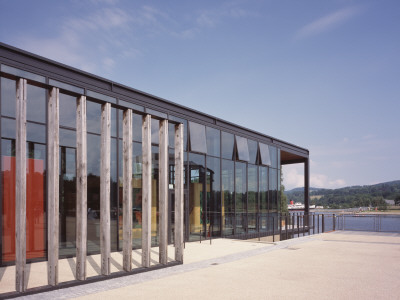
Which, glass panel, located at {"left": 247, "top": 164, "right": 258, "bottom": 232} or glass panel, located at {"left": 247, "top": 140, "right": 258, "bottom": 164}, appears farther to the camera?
glass panel, located at {"left": 247, "top": 140, "right": 258, "bottom": 164}

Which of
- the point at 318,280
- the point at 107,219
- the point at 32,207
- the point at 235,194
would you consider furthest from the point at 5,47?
the point at 235,194

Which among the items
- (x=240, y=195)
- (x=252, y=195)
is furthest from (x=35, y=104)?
(x=252, y=195)

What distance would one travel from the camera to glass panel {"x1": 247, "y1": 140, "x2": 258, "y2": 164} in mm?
19000

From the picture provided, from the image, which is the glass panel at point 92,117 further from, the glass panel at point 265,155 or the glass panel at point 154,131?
the glass panel at point 265,155

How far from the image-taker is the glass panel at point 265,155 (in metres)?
20.0

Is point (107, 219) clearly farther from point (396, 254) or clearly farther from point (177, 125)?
point (396, 254)

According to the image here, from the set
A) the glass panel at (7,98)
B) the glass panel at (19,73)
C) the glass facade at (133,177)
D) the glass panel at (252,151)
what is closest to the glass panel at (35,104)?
the glass facade at (133,177)

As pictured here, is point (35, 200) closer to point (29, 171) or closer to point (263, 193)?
point (29, 171)

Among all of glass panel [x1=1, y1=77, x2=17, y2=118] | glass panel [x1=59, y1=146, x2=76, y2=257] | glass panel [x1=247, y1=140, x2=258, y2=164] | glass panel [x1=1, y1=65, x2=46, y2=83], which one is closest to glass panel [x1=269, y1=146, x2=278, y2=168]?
glass panel [x1=247, y1=140, x2=258, y2=164]

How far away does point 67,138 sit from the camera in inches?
405

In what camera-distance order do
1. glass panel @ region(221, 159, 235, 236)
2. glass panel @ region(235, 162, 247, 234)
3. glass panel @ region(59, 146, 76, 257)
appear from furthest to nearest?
glass panel @ region(235, 162, 247, 234), glass panel @ region(221, 159, 235, 236), glass panel @ region(59, 146, 76, 257)

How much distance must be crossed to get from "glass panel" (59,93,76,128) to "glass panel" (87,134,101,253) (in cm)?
69

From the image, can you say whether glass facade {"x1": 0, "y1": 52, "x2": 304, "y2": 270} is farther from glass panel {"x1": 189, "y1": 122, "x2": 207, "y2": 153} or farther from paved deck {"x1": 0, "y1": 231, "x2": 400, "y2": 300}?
paved deck {"x1": 0, "y1": 231, "x2": 400, "y2": 300}

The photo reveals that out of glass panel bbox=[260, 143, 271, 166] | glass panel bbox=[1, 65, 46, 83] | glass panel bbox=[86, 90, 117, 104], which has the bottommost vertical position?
glass panel bbox=[260, 143, 271, 166]
